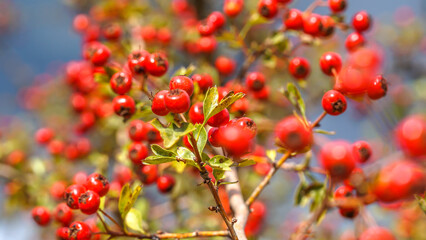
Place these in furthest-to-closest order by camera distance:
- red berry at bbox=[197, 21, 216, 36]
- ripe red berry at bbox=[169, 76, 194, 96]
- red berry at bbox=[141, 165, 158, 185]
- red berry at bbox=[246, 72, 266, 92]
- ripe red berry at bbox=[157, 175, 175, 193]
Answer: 1. red berry at bbox=[197, 21, 216, 36]
2. red berry at bbox=[246, 72, 266, 92]
3. ripe red berry at bbox=[157, 175, 175, 193]
4. red berry at bbox=[141, 165, 158, 185]
5. ripe red berry at bbox=[169, 76, 194, 96]

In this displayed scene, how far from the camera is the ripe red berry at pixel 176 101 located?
1.58m

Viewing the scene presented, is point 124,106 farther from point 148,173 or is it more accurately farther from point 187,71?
point 148,173

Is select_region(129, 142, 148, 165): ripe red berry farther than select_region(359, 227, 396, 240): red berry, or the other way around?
select_region(129, 142, 148, 165): ripe red berry

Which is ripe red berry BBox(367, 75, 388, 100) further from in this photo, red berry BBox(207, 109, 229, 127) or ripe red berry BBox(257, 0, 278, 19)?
ripe red berry BBox(257, 0, 278, 19)

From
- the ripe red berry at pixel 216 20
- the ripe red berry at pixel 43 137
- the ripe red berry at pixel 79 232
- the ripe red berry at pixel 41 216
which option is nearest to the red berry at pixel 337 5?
the ripe red berry at pixel 216 20

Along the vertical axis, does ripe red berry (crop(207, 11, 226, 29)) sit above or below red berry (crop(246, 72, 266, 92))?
above

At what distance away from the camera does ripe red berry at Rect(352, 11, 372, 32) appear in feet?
8.80

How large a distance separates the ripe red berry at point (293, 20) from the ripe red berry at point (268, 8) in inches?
6.5

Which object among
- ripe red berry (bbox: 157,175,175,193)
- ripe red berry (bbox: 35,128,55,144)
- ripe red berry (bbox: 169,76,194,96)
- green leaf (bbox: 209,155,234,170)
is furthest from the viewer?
ripe red berry (bbox: 35,128,55,144)

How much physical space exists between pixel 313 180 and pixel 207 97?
1.44 m

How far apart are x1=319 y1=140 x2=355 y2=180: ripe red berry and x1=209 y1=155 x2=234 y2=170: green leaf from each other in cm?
45

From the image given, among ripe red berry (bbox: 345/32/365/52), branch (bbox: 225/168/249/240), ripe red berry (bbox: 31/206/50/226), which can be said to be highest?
ripe red berry (bbox: 345/32/365/52)

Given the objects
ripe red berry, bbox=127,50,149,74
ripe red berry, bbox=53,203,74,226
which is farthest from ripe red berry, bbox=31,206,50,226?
ripe red berry, bbox=127,50,149,74

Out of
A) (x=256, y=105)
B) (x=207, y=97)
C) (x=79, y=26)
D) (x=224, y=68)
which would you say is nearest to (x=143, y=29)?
(x=79, y=26)
